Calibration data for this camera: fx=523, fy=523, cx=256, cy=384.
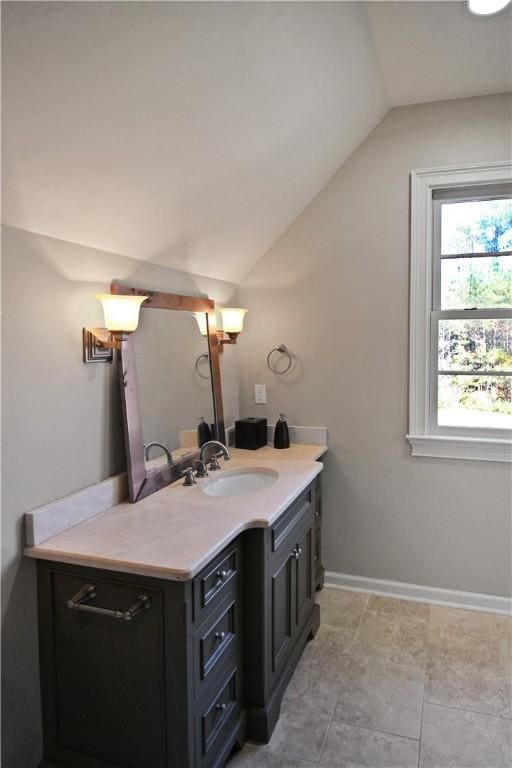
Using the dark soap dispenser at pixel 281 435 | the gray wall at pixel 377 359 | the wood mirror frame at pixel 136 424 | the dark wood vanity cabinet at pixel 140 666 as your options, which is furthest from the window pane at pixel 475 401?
the dark wood vanity cabinet at pixel 140 666

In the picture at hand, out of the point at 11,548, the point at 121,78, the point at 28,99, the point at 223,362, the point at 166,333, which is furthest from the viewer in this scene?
the point at 223,362

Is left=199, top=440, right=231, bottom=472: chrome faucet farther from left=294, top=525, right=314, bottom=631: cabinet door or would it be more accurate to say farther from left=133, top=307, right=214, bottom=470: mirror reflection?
left=294, top=525, right=314, bottom=631: cabinet door

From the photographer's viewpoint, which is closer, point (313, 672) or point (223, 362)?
point (313, 672)

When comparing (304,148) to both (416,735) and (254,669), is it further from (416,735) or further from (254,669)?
(416,735)

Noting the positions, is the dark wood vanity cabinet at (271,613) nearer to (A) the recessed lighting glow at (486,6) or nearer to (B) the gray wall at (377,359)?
(B) the gray wall at (377,359)

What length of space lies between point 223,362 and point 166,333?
0.70m

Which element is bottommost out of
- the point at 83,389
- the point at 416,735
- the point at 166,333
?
the point at 416,735

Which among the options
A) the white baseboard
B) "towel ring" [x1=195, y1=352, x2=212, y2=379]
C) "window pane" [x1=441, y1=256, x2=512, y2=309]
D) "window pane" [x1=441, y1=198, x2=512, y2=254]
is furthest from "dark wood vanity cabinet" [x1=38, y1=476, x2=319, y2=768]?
"window pane" [x1=441, y1=198, x2=512, y2=254]

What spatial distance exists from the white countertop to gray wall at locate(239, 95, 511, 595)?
2.38 feet

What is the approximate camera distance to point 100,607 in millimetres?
1588

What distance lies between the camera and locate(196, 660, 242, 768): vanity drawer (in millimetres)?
1603

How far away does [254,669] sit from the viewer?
195 centimetres

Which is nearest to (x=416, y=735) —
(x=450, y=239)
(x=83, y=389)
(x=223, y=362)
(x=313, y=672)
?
(x=313, y=672)

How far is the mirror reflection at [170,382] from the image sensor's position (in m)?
2.23
